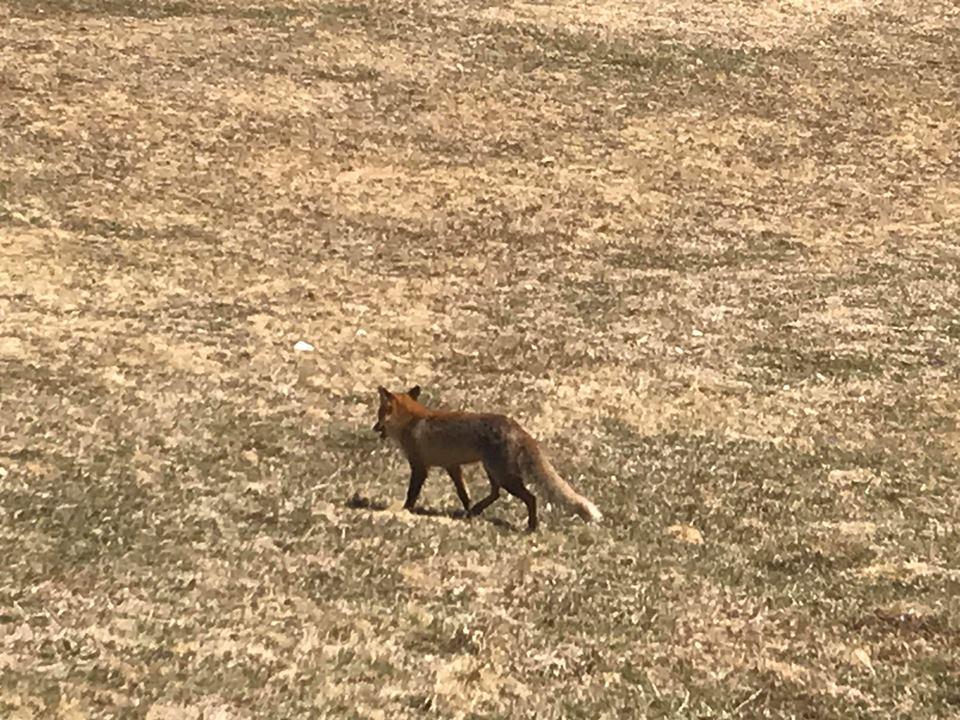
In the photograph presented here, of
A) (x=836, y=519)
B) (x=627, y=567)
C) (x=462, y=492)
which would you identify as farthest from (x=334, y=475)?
(x=836, y=519)

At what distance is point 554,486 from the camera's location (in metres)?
9.18

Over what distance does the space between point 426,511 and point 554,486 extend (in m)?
1.13

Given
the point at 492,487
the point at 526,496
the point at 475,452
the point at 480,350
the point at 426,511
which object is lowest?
the point at 480,350

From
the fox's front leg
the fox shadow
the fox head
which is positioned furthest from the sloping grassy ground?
the fox head

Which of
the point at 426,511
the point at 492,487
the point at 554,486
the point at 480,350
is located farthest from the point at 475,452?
the point at 480,350

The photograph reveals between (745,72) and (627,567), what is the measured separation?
17.0 meters

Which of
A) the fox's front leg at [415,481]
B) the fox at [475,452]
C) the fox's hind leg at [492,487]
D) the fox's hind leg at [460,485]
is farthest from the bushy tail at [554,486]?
the fox's front leg at [415,481]

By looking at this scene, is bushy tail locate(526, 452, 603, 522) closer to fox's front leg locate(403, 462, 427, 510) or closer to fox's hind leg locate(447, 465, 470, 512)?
fox's hind leg locate(447, 465, 470, 512)

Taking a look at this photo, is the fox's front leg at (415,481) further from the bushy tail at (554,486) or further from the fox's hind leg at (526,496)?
the bushy tail at (554,486)

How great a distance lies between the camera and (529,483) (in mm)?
9297

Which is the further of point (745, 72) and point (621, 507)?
point (745, 72)

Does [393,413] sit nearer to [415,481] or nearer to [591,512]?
[415,481]

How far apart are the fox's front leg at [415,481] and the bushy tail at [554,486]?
0.89 metres

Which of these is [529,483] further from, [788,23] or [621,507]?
[788,23]
